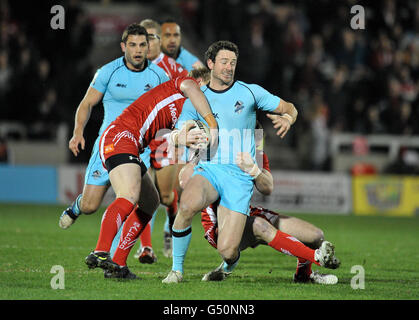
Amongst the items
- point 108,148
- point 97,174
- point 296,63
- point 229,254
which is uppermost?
point 296,63

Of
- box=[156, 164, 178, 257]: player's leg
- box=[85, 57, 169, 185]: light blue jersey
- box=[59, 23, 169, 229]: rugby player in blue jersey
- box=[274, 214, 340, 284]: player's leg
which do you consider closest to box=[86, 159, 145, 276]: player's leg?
box=[59, 23, 169, 229]: rugby player in blue jersey

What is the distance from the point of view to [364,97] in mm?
17297

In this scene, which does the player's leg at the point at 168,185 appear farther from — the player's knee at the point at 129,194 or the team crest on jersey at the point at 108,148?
the player's knee at the point at 129,194

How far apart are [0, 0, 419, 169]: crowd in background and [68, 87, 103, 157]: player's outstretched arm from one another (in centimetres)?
909

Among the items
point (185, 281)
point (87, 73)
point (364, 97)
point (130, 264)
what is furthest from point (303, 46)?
point (185, 281)

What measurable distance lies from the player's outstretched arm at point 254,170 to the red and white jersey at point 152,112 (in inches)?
32.6

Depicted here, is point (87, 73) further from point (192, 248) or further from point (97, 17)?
point (192, 248)

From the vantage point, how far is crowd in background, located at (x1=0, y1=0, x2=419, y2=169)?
56.5 feet

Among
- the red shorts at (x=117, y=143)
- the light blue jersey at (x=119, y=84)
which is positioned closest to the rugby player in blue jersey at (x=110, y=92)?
the light blue jersey at (x=119, y=84)

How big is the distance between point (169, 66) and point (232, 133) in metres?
2.77

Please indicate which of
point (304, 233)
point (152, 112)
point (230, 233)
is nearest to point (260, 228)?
point (230, 233)

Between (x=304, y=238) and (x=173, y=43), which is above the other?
(x=173, y=43)

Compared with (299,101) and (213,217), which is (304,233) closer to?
(213,217)

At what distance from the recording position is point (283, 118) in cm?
700
